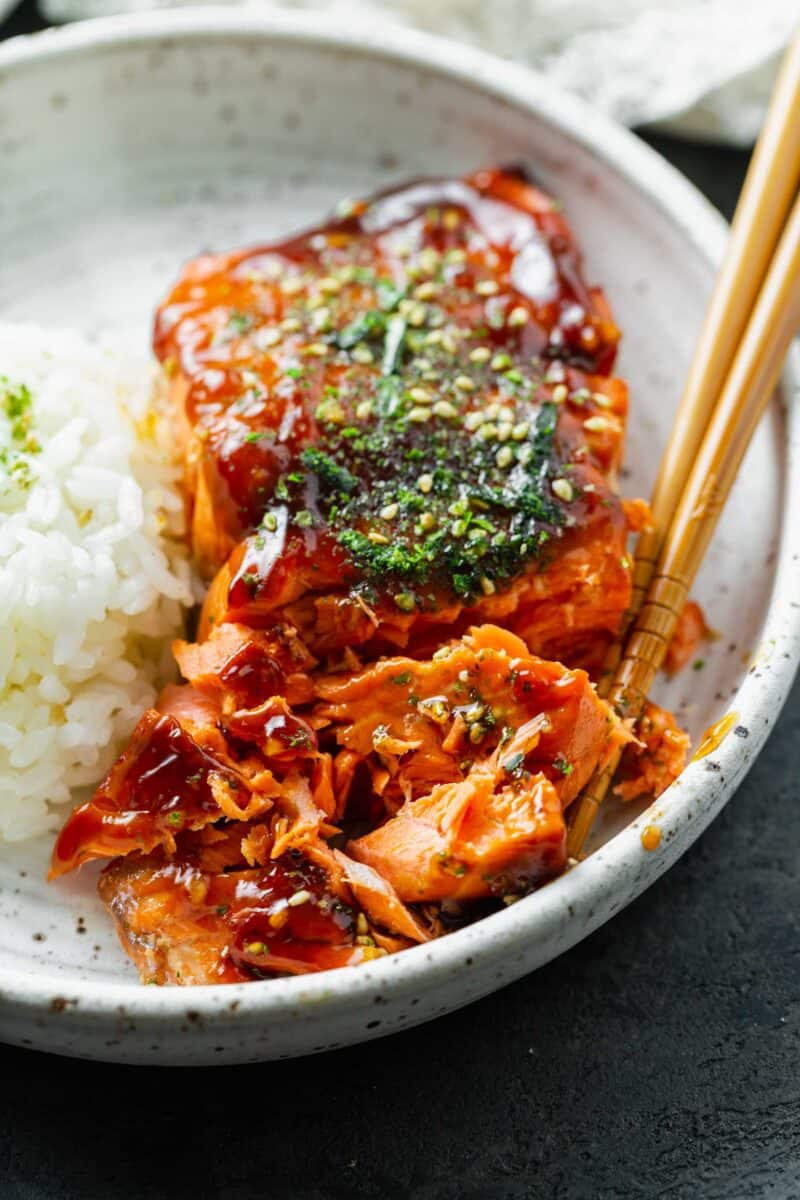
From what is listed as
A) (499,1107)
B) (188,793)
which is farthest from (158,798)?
(499,1107)

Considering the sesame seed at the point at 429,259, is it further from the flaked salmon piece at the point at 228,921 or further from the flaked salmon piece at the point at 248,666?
the flaked salmon piece at the point at 228,921

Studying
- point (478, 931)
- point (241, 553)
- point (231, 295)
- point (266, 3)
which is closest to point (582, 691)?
point (478, 931)

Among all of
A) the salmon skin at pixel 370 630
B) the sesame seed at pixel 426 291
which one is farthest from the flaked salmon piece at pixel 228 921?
the sesame seed at pixel 426 291

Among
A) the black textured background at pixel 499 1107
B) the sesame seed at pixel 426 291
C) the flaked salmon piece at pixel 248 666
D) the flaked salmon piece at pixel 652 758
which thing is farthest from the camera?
the sesame seed at pixel 426 291

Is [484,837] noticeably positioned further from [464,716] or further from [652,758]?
[652,758]

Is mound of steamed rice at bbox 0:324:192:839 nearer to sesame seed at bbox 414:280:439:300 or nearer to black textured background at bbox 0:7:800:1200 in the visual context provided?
black textured background at bbox 0:7:800:1200

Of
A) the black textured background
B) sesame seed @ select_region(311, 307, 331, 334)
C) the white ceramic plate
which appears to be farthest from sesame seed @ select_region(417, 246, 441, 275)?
the black textured background
